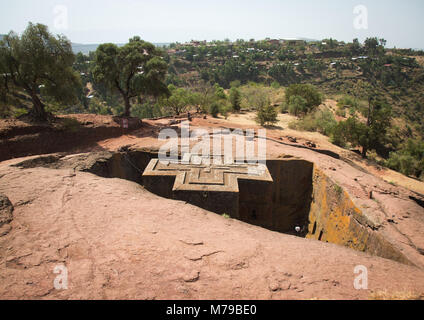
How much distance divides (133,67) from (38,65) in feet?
15.1

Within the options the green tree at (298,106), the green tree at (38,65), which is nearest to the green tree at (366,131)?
the green tree at (298,106)

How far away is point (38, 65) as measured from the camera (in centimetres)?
1073

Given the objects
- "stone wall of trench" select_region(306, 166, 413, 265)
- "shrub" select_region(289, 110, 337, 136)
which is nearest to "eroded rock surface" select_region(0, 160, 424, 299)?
"stone wall of trench" select_region(306, 166, 413, 265)

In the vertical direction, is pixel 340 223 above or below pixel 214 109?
below

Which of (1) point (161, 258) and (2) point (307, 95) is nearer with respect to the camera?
(1) point (161, 258)

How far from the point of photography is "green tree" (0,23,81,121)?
10453mm

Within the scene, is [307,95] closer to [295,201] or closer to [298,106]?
[298,106]

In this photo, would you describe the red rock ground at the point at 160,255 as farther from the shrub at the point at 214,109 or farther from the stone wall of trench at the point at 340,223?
the shrub at the point at 214,109

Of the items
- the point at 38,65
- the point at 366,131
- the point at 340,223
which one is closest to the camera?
the point at 340,223

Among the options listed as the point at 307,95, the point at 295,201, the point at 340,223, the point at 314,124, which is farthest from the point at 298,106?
the point at 340,223

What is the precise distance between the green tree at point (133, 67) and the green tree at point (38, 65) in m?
1.78
